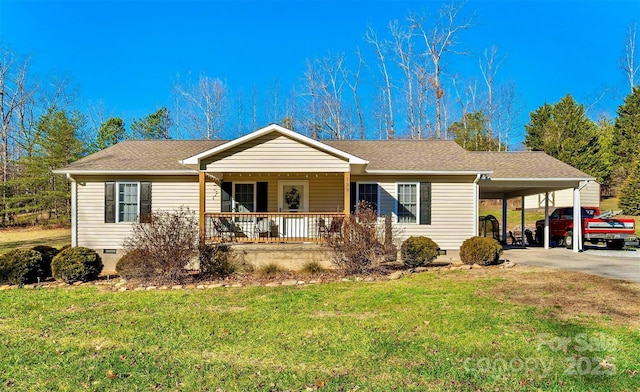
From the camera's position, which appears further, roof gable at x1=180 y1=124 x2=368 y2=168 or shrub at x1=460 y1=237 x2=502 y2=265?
roof gable at x1=180 y1=124 x2=368 y2=168

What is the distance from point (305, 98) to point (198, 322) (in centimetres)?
2726

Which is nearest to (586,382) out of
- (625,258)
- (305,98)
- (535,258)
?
(535,258)

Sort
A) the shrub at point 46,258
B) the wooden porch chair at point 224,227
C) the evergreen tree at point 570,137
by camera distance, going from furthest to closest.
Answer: the evergreen tree at point 570,137, the wooden porch chair at point 224,227, the shrub at point 46,258

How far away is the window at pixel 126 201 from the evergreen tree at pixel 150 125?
2215 cm

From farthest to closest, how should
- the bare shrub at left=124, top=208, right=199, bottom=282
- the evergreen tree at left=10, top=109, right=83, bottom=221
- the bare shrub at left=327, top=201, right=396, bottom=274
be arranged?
the evergreen tree at left=10, top=109, right=83, bottom=221 → the bare shrub at left=327, top=201, right=396, bottom=274 → the bare shrub at left=124, top=208, right=199, bottom=282

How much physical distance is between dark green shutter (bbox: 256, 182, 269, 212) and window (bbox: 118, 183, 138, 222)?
395cm

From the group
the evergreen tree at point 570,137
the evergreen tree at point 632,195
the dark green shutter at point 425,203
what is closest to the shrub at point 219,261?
the dark green shutter at point 425,203

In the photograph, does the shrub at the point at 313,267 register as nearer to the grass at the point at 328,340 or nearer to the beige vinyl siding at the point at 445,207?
the grass at the point at 328,340

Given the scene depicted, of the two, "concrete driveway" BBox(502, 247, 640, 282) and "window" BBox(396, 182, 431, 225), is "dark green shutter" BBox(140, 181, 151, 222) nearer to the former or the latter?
"window" BBox(396, 182, 431, 225)

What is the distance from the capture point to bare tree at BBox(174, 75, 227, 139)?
30750 millimetres

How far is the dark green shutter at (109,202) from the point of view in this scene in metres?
12.7

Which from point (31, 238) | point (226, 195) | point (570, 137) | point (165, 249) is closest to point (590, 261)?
point (226, 195)

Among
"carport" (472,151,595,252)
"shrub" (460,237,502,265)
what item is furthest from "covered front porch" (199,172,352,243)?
"carport" (472,151,595,252)

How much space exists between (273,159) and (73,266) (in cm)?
551
